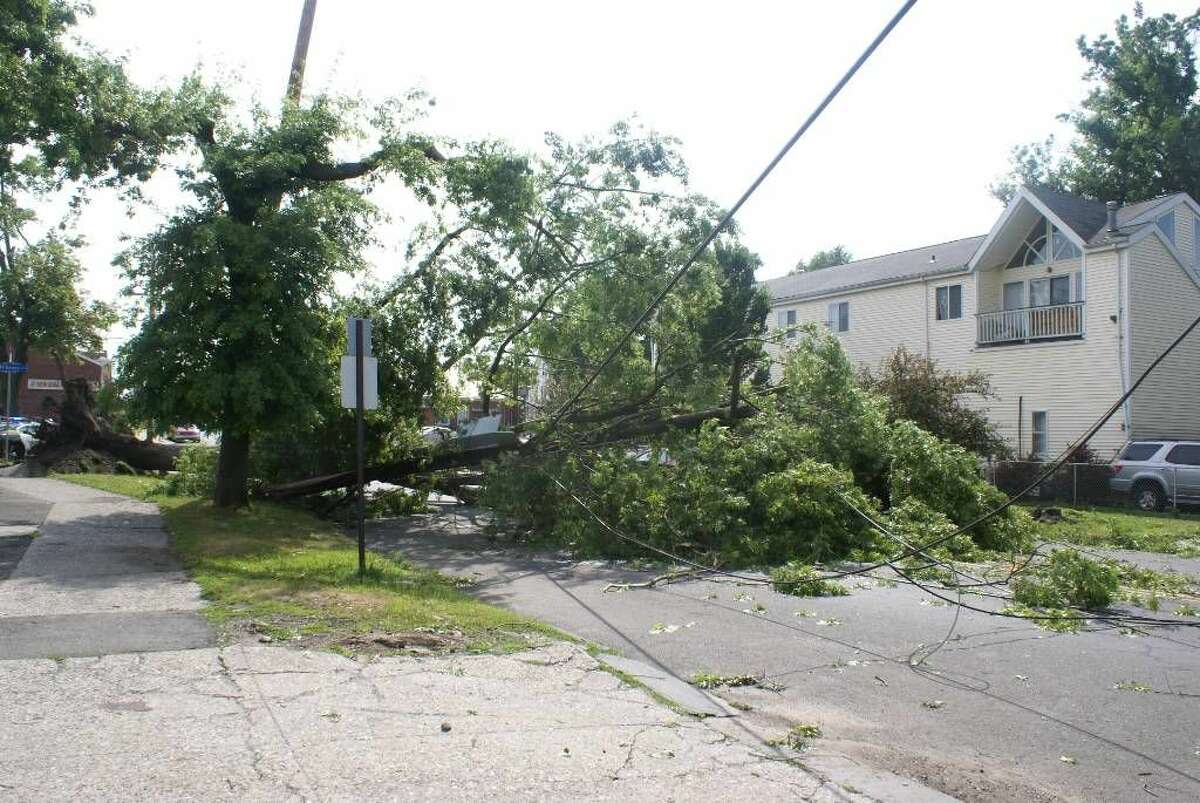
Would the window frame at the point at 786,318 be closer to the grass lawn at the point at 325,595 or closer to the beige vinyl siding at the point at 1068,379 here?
the beige vinyl siding at the point at 1068,379

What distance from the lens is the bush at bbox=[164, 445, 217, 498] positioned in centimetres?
1808

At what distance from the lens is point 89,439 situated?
85.3 ft

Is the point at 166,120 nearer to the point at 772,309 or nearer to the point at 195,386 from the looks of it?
the point at 195,386

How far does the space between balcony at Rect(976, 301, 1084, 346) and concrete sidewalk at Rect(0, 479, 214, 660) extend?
22.8 metres

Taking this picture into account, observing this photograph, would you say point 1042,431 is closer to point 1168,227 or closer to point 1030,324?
point 1030,324

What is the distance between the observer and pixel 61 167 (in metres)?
14.8

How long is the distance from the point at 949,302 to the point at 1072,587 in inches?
889

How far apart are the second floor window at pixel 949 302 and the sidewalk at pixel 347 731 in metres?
25.5

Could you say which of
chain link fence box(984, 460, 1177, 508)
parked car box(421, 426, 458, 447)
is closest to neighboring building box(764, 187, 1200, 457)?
chain link fence box(984, 460, 1177, 508)

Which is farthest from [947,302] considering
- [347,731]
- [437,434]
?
[347,731]

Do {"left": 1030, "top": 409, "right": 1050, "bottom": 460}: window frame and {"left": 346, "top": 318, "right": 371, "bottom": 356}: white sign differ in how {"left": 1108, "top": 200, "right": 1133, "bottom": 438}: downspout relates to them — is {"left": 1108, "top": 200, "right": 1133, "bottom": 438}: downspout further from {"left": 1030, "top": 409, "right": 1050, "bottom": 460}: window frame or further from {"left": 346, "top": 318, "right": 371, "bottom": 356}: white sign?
{"left": 346, "top": 318, "right": 371, "bottom": 356}: white sign

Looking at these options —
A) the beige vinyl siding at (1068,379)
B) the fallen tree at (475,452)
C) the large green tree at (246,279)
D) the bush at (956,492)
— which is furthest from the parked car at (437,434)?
the beige vinyl siding at (1068,379)

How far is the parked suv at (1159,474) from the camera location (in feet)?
66.8

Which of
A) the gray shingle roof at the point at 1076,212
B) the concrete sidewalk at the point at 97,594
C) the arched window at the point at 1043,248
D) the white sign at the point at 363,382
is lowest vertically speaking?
the concrete sidewalk at the point at 97,594
